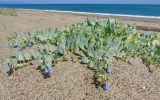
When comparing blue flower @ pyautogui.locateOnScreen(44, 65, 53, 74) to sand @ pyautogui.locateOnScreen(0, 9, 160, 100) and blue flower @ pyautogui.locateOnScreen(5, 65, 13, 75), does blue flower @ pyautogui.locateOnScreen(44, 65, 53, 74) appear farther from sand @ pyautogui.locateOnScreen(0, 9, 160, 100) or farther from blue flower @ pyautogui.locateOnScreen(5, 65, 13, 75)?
blue flower @ pyautogui.locateOnScreen(5, 65, 13, 75)

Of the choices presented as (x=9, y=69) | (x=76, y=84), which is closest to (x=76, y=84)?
(x=76, y=84)

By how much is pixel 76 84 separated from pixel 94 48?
28.3 inches

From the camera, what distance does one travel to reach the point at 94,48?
193 inches

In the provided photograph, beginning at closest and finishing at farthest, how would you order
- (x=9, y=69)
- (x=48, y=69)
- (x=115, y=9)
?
(x=48, y=69) < (x=9, y=69) < (x=115, y=9)

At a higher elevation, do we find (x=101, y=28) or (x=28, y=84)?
(x=101, y=28)

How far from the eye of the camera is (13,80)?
4621 millimetres

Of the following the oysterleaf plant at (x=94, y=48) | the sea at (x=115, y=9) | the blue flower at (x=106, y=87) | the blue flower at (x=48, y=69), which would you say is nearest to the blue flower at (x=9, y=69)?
the oysterleaf plant at (x=94, y=48)

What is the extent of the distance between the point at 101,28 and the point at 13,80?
1.80 metres

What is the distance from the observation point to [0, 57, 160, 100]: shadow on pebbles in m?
4.22

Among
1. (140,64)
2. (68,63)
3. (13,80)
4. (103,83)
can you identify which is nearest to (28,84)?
(13,80)

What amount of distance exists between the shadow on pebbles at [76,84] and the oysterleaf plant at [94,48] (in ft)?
0.32

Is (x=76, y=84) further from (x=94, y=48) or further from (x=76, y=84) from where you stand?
(x=94, y=48)

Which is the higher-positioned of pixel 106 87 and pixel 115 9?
pixel 106 87

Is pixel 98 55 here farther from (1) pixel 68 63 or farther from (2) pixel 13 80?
(2) pixel 13 80
